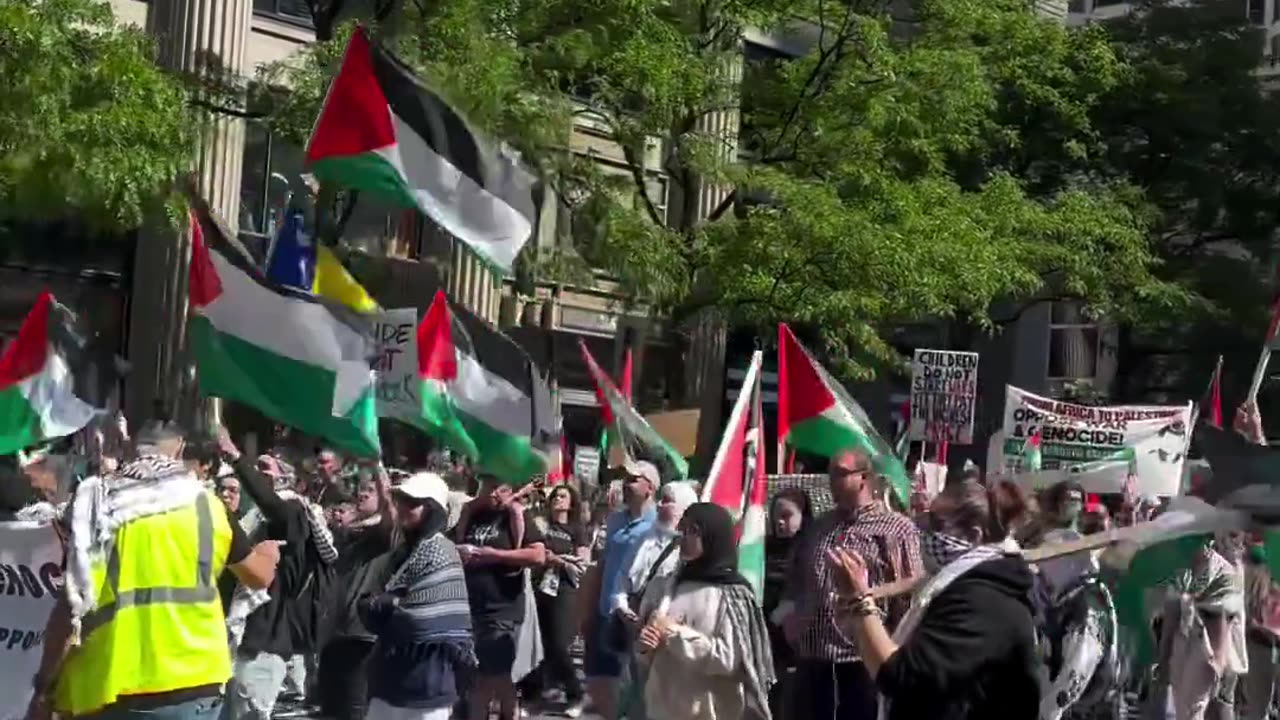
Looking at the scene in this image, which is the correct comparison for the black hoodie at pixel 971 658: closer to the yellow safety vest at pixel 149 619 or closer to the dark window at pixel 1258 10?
the yellow safety vest at pixel 149 619

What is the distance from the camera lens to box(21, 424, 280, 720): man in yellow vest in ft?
25.4

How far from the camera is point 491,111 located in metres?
19.8

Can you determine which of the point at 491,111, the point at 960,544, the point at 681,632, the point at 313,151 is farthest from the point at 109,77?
the point at 960,544

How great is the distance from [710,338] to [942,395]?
7750 mm

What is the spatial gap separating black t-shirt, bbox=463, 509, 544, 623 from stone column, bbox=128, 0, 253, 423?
422 inches

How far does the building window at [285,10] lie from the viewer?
1086 inches

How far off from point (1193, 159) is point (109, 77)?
2265 cm

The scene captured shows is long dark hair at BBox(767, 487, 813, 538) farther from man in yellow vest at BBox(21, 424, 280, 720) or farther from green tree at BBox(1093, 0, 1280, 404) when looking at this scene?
green tree at BBox(1093, 0, 1280, 404)

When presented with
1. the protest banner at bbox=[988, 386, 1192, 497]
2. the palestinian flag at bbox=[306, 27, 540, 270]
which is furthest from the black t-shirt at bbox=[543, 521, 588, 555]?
the protest banner at bbox=[988, 386, 1192, 497]

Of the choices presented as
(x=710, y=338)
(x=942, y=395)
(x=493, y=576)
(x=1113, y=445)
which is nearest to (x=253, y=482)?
(x=493, y=576)

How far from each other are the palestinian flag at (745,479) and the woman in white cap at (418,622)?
70.3 inches

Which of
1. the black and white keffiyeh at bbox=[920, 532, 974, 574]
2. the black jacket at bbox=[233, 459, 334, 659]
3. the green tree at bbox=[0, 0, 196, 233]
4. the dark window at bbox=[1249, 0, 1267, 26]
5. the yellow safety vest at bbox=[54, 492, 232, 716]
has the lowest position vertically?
the black jacket at bbox=[233, 459, 334, 659]

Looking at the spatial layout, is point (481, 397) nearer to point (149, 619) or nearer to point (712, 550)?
point (712, 550)

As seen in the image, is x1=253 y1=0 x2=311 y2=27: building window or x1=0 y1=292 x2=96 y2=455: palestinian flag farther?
x1=253 y1=0 x2=311 y2=27: building window
